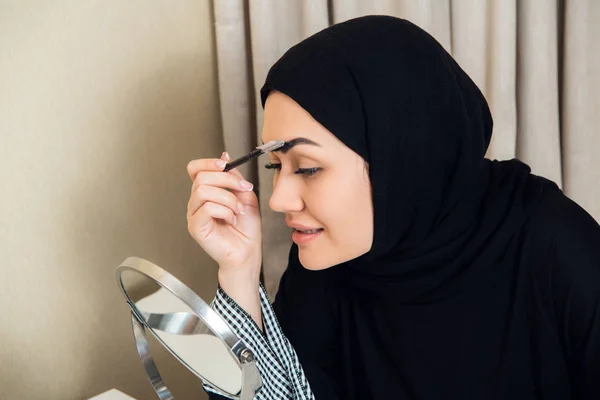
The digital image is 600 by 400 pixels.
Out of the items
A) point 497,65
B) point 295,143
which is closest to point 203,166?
point 295,143

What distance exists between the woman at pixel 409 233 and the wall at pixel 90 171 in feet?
0.70

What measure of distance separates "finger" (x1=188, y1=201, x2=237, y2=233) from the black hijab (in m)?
0.18

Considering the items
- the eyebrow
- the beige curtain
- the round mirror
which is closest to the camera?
the round mirror

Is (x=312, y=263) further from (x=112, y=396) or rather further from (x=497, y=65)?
(x=497, y=65)

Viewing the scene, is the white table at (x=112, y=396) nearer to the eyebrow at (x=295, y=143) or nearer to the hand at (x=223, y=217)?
the hand at (x=223, y=217)

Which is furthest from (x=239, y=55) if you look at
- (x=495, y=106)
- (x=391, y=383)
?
(x=391, y=383)

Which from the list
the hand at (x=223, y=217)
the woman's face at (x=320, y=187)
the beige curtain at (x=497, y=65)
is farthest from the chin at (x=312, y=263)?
the beige curtain at (x=497, y=65)

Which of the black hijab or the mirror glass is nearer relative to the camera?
the mirror glass

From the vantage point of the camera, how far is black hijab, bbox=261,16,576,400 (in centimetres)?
Answer: 87

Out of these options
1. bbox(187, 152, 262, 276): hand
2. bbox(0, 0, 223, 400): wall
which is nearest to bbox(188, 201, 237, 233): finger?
bbox(187, 152, 262, 276): hand

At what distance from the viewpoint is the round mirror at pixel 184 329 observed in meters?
0.68

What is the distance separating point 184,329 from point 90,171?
1.35ft

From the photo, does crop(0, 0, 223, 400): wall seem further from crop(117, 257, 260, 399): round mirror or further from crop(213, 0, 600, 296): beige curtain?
crop(117, 257, 260, 399): round mirror

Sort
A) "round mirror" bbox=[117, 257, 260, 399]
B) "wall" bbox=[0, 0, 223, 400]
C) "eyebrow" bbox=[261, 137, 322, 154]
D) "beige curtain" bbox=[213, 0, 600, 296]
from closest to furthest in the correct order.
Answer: "round mirror" bbox=[117, 257, 260, 399] → "eyebrow" bbox=[261, 137, 322, 154] → "wall" bbox=[0, 0, 223, 400] → "beige curtain" bbox=[213, 0, 600, 296]
